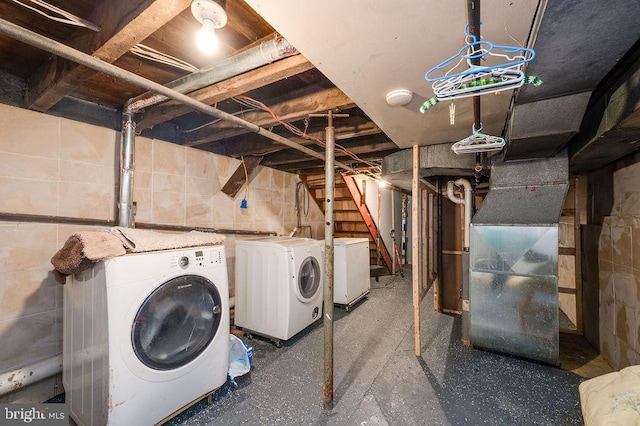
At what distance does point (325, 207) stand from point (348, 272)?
73.7 inches

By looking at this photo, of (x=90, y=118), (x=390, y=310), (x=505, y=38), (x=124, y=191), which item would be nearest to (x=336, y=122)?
(x=505, y=38)

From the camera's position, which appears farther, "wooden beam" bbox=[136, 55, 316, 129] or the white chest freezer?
the white chest freezer

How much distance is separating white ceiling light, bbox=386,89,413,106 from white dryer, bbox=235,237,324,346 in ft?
4.94

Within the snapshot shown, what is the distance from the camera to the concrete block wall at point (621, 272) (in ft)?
6.13

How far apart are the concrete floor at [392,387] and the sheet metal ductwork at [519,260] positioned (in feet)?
0.72

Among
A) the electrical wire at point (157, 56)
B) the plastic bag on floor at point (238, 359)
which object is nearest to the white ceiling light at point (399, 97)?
the electrical wire at point (157, 56)

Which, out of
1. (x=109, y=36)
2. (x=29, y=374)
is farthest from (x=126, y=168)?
(x=29, y=374)

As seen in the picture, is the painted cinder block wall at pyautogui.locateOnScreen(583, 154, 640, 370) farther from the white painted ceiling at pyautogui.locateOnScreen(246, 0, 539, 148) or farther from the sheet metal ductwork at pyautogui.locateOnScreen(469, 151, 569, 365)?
the white painted ceiling at pyautogui.locateOnScreen(246, 0, 539, 148)

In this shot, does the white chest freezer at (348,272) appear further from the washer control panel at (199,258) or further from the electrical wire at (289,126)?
the washer control panel at (199,258)

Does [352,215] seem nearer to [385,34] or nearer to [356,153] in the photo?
[356,153]

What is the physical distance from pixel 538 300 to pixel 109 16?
3.36 m

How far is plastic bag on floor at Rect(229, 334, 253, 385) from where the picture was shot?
1873 millimetres

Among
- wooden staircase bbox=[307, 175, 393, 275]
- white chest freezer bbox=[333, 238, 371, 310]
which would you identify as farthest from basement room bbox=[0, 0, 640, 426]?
wooden staircase bbox=[307, 175, 393, 275]

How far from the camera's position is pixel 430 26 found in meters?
0.95
